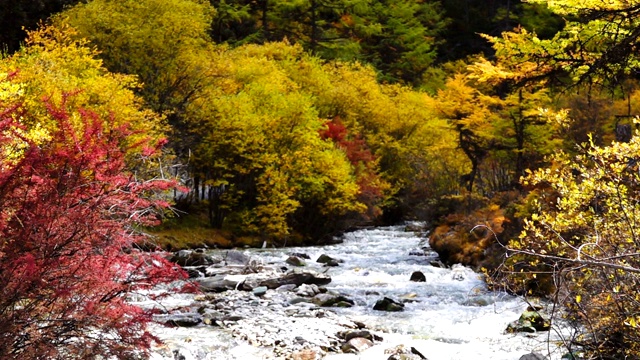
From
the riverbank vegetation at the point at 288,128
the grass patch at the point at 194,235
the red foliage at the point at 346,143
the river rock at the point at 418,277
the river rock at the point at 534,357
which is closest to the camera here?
the river rock at the point at 534,357

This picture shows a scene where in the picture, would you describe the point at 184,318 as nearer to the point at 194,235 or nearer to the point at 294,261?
the point at 294,261

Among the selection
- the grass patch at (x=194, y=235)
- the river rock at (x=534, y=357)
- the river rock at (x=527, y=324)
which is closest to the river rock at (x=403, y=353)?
the river rock at (x=534, y=357)

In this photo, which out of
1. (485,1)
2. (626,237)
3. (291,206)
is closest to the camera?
(626,237)

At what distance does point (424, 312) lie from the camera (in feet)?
46.1

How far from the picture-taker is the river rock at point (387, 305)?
46.7ft

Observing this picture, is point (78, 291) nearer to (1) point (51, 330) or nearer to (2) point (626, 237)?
(1) point (51, 330)

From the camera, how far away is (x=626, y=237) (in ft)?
21.6

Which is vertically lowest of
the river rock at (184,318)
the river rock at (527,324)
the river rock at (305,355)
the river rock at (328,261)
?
the river rock at (328,261)

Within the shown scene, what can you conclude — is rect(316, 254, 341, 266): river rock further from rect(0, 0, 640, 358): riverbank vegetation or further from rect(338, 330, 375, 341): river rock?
rect(338, 330, 375, 341): river rock

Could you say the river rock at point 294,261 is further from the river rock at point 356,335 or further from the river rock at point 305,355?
the river rock at point 305,355

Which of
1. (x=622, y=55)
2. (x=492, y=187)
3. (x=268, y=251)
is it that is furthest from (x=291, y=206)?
(x=622, y=55)

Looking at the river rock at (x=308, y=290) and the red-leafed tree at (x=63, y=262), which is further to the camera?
the river rock at (x=308, y=290)

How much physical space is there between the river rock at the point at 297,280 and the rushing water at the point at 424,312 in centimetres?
39

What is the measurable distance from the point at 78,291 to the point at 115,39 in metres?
22.1
